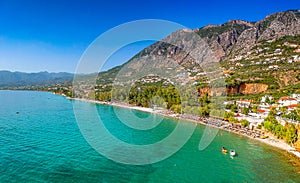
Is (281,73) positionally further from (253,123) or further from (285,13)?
(285,13)

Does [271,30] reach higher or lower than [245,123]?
higher

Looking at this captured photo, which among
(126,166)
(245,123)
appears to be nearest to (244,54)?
(245,123)

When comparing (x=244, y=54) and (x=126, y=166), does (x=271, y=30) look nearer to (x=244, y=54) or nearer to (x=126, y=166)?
(x=244, y=54)

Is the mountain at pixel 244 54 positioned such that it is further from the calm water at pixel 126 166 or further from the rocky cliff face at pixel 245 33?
the calm water at pixel 126 166

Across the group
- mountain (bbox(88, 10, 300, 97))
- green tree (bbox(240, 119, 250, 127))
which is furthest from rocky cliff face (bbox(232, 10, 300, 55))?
green tree (bbox(240, 119, 250, 127))

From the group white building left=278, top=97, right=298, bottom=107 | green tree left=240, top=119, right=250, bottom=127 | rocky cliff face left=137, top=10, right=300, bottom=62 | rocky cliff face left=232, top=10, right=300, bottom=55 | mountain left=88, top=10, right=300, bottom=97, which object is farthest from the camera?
rocky cliff face left=137, top=10, right=300, bottom=62

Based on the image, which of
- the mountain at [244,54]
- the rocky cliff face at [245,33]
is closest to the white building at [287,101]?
the mountain at [244,54]

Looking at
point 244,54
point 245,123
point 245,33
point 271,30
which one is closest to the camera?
point 245,123

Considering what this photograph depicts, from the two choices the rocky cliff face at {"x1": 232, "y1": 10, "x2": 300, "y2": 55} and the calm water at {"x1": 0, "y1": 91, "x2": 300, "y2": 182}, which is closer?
the calm water at {"x1": 0, "y1": 91, "x2": 300, "y2": 182}

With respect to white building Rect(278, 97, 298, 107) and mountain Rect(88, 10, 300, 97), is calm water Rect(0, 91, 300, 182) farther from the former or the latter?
white building Rect(278, 97, 298, 107)
